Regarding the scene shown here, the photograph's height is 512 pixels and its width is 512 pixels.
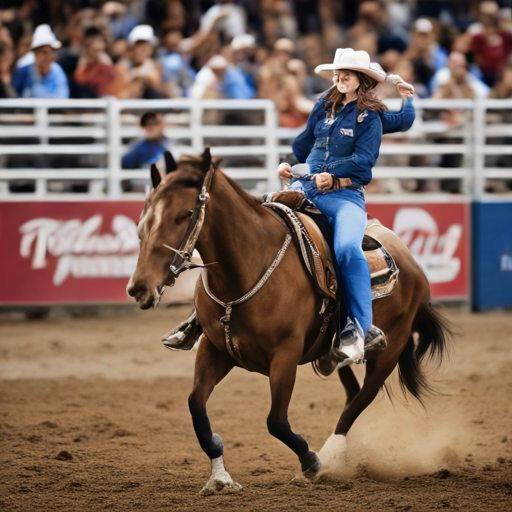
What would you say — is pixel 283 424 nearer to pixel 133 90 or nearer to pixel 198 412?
pixel 198 412

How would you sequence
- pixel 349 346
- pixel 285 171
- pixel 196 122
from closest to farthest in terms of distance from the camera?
pixel 349 346
pixel 285 171
pixel 196 122

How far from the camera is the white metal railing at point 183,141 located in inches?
401

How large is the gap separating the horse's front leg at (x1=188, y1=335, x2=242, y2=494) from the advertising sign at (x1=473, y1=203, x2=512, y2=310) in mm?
7254

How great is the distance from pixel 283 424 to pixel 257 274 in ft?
2.58

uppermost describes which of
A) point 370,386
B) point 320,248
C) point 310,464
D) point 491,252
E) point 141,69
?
point 141,69

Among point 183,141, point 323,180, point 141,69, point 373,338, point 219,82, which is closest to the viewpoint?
point 323,180

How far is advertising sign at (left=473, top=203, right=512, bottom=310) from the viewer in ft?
36.4

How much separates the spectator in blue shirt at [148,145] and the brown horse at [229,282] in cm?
555

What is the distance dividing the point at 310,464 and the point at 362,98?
2.03 metres

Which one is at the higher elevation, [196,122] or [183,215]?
[196,122]

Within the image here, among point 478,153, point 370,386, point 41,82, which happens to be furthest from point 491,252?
point 370,386

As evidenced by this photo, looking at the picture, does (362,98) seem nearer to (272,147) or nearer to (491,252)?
(272,147)

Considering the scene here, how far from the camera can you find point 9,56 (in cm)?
1008

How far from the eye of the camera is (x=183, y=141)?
10906 mm
